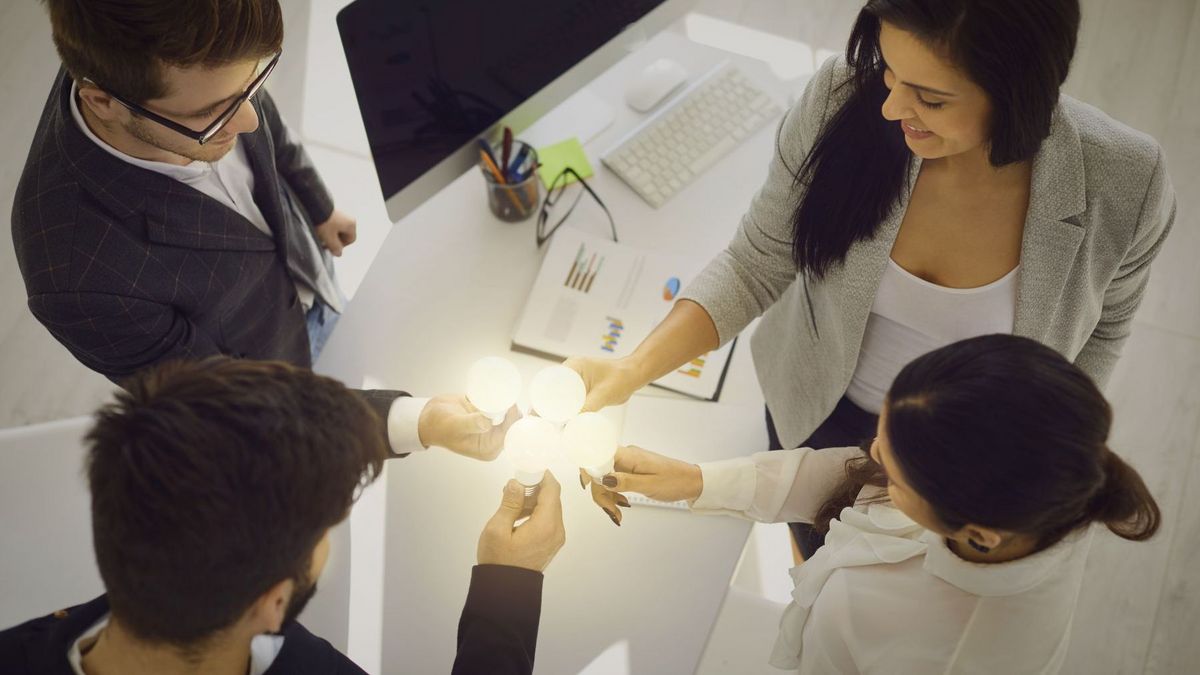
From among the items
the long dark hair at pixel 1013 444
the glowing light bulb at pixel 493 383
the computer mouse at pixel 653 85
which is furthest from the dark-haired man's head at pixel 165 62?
the long dark hair at pixel 1013 444

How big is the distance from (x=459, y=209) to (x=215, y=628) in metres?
1.05

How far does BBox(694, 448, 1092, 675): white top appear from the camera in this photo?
3.29 feet

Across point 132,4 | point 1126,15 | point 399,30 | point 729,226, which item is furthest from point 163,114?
point 1126,15

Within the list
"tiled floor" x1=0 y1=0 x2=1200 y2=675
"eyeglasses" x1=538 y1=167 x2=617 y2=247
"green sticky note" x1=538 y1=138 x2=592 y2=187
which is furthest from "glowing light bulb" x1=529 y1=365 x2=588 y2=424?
"tiled floor" x1=0 y1=0 x2=1200 y2=675

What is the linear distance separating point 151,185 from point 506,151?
63cm

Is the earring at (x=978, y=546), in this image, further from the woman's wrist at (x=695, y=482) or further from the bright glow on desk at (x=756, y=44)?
the bright glow on desk at (x=756, y=44)

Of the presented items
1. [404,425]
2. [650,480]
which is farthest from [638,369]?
[404,425]

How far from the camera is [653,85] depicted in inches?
72.3

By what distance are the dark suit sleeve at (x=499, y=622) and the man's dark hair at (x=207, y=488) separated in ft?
0.96

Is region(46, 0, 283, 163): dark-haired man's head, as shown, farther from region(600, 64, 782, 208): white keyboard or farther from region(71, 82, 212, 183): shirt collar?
region(600, 64, 782, 208): white keyboard

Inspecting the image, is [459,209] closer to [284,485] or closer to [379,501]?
[379,501]

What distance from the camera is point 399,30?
1.33 metres

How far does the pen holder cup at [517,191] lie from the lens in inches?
64.1

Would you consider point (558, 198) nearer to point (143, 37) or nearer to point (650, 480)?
point (650, 480)
